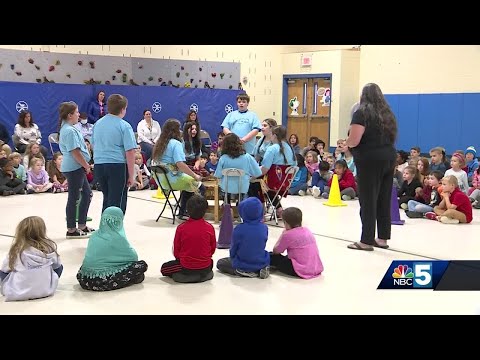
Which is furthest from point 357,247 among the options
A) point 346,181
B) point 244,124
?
point 346,181

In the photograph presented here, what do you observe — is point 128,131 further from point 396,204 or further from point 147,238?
point 396,204

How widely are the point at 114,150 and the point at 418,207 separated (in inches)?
173

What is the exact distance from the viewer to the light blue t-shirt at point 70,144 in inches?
232

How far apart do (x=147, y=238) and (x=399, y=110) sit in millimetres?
8321

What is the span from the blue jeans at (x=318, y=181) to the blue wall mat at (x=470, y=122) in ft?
11.9

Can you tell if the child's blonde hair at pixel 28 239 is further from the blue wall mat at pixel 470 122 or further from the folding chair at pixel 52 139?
the blue wall mat at pixel 470 122

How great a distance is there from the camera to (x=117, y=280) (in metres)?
4.41

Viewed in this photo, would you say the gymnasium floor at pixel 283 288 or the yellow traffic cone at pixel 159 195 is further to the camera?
the yellow traffic cone at pixel 159 195

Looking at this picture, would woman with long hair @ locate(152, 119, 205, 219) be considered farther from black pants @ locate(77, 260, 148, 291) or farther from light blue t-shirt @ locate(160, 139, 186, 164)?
black pants @ locate(77, 260, 148, 291)

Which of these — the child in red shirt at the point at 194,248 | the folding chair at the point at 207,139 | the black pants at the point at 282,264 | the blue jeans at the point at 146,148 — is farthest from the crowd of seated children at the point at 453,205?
the folding chair at the point at 207,139

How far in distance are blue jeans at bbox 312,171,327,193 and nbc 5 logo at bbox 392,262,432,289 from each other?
459 centimetres

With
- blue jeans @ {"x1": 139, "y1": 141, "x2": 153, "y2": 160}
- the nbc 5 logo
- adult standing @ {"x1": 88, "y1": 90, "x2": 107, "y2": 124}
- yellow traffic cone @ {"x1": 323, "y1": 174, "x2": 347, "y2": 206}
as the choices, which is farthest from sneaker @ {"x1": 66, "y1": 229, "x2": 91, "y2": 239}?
adult standing @ {"x1": 88, "y1": 90, "x2": 107, "y2": 124}

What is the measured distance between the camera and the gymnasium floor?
4.04 meters

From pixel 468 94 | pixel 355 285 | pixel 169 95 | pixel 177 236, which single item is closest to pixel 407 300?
pixel 355 285
